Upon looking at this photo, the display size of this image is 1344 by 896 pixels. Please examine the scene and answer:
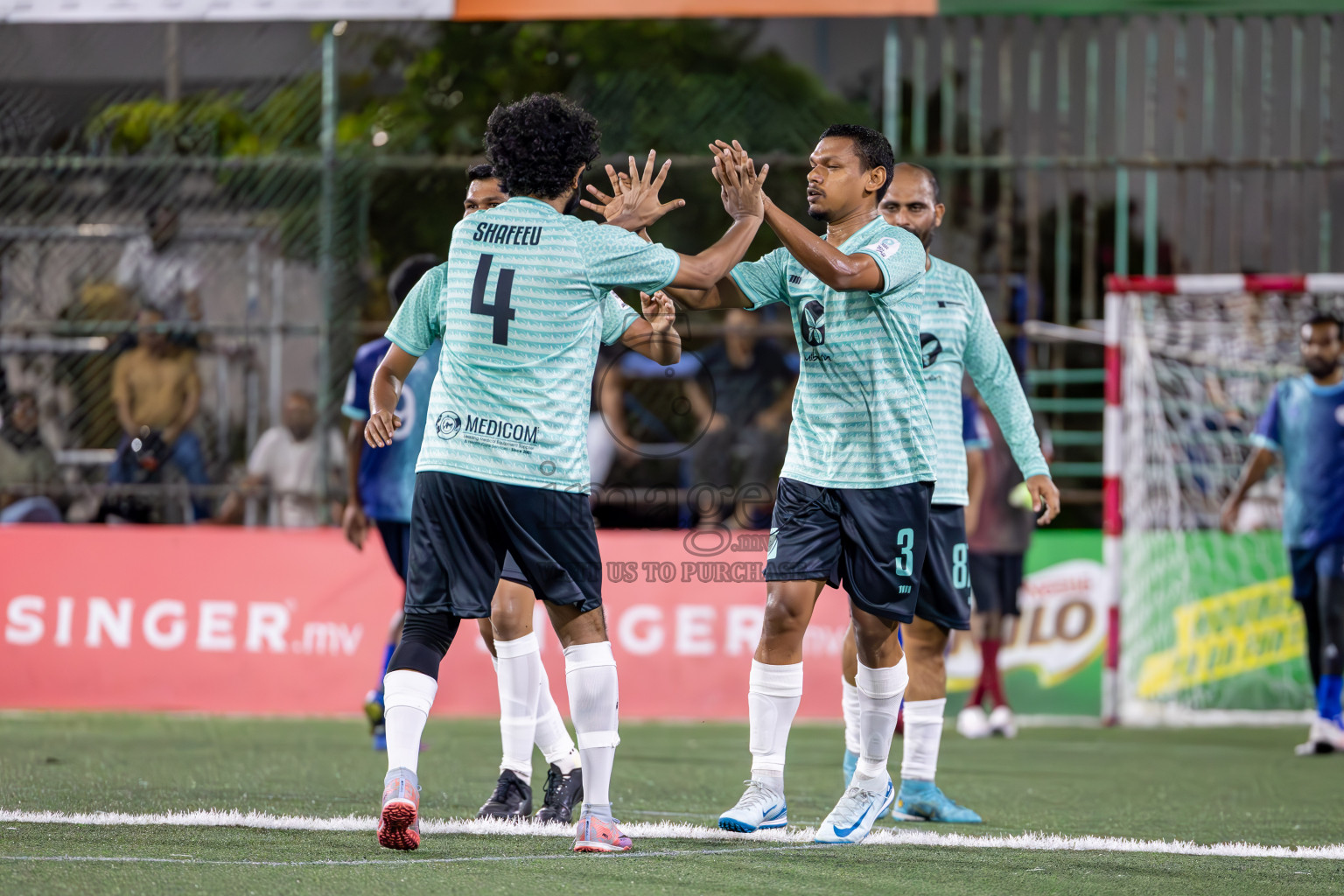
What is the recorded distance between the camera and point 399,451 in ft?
26.0

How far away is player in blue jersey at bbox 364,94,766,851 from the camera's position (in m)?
4.38

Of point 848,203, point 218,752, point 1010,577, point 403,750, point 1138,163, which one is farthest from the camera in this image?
point 1138,163

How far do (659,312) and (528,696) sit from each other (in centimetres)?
131

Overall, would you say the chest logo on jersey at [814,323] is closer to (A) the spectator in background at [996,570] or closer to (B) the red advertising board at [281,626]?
(A) the spectator in background at [996,570]

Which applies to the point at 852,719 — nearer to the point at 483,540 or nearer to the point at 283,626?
the point at 483,540

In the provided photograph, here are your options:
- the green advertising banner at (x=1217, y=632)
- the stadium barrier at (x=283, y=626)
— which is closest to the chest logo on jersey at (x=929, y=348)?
the stadium barrier at (x=283, y=626)

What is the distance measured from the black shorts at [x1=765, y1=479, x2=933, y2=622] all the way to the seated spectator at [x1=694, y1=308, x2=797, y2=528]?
20.0 feet

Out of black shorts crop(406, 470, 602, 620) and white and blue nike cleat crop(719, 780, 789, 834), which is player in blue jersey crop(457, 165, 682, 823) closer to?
white and blue nike cleat crop(719, 780, 789, 834)

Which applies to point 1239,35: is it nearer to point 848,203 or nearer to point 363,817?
point 848,203

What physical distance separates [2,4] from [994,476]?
24.8 feet

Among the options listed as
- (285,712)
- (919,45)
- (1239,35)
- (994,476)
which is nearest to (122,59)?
(285,712)

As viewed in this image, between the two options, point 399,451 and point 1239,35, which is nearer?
point 399,451

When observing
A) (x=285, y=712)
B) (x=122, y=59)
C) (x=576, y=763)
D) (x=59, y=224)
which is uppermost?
(x=122, y=59)

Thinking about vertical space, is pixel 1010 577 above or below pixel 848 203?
below
